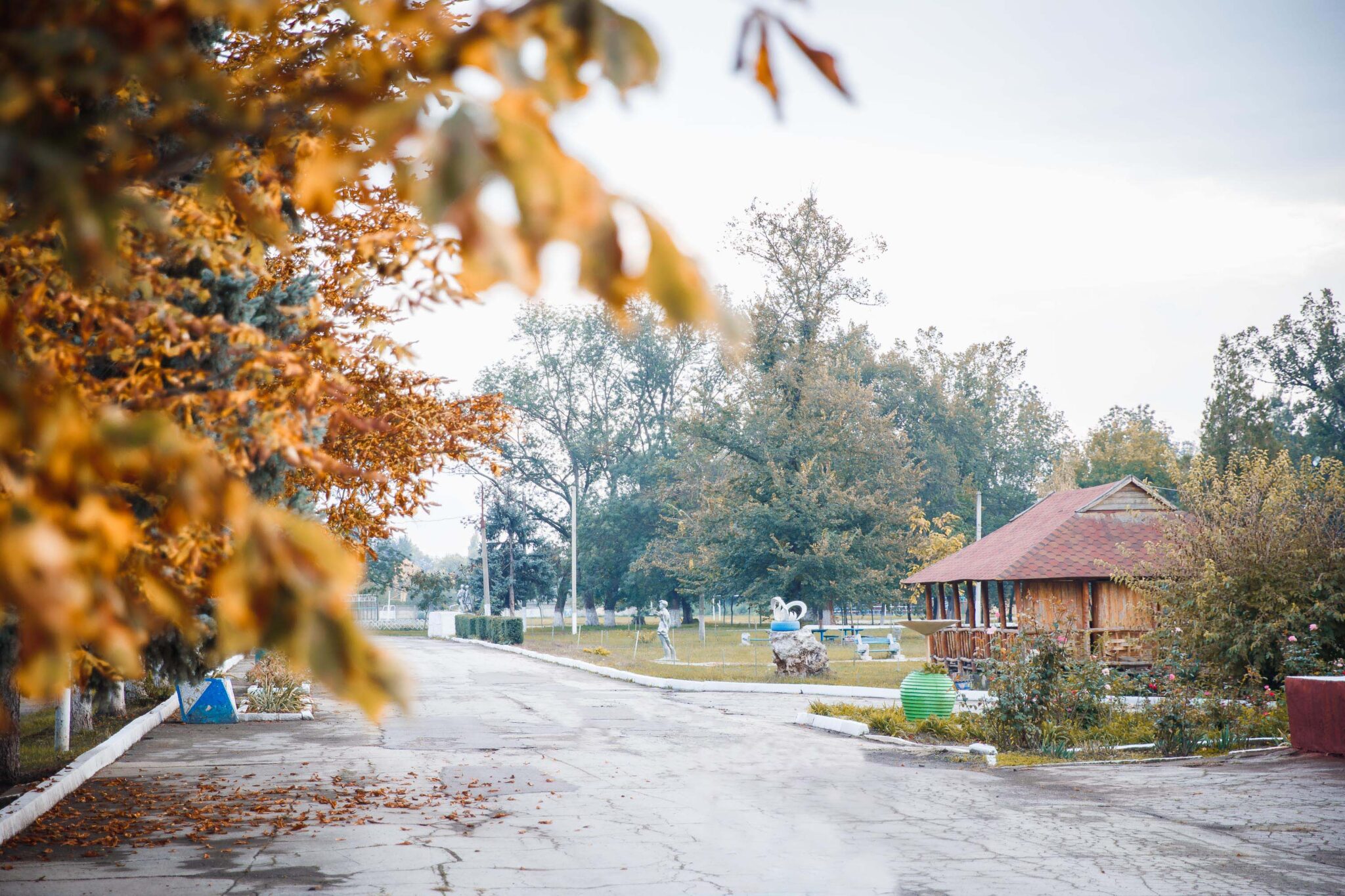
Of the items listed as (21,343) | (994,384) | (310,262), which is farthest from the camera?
(994,384)

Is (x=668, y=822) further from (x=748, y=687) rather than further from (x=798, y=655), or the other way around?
(x=798, y=655)

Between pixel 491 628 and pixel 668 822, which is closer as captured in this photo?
pixel 668 822

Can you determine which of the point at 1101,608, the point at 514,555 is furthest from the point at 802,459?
the point at 514,555

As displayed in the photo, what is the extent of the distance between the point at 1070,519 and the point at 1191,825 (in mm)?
22213

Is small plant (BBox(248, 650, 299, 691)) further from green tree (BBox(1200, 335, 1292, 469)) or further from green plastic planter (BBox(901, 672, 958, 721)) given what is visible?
green tree (BBox(1200, 335, 1292, 469))

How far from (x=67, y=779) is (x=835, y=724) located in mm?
11123

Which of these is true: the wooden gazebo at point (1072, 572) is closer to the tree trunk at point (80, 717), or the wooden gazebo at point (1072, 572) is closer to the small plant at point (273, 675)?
the small plant at point (273, 675)

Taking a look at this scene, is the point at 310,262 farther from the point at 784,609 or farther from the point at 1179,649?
the point at 784,609

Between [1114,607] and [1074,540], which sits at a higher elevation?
[1074,540]

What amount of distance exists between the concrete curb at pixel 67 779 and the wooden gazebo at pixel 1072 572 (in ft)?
57.1

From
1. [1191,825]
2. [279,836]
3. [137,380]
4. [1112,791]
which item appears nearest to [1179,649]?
[1112,791]

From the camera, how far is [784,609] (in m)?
31.2

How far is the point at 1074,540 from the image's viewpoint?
98.6 feet

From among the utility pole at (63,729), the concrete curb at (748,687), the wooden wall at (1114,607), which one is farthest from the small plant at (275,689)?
the wooden wall at (1114,607)
